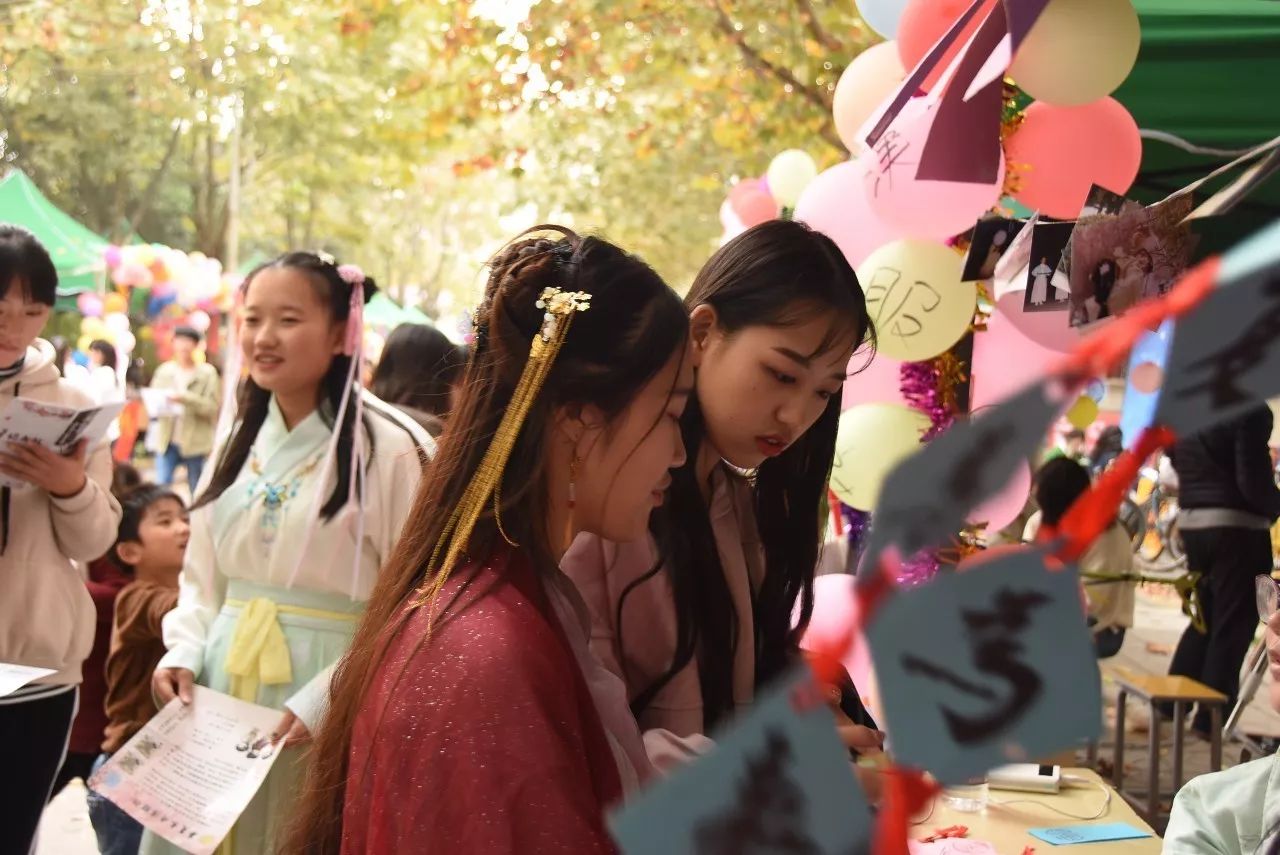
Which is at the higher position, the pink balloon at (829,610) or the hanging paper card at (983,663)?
the hanging paper card at (983,663)

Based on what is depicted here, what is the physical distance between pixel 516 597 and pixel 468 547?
0.09m

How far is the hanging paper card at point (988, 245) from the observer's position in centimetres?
213

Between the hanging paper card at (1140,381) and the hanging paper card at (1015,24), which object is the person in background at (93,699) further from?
the hanging paper card at (1140,381)

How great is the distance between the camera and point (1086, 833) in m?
2.26

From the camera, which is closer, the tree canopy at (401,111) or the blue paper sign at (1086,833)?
the blue paper sign at (1086,833)

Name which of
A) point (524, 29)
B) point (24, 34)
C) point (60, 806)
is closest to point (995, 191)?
point (60, 806)

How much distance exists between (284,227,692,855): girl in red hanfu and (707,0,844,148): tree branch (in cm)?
451

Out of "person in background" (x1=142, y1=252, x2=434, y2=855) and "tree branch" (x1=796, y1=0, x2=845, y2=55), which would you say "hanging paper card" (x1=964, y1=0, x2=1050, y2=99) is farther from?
"tree branch" (x1=796, y1=0, x2=845, y2=55)

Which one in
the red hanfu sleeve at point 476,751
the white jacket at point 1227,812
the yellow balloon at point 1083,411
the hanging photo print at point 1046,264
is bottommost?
the white jacket at point 1227,812

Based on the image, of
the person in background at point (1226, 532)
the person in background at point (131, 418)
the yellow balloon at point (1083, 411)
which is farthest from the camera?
the person in background at point (131, 418)

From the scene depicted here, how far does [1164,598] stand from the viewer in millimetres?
10000

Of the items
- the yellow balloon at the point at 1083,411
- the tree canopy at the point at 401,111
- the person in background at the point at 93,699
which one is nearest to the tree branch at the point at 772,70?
the tree canopy at the point at 401,111

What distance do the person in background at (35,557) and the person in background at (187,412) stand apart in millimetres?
6448

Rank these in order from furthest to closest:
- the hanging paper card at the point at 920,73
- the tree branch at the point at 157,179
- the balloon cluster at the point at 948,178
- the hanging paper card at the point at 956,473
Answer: the tree branch at the point at 157,179 < the balloon cluster at the point at 948,178 < the hanging paper card at the point at 920,73 < the hanging paper card at the point at 956,473
